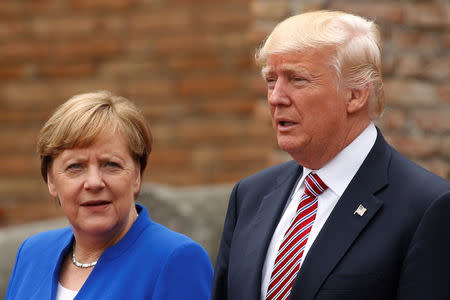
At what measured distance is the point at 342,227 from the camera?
2.59m

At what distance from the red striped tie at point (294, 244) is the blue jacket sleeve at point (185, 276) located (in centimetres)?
30

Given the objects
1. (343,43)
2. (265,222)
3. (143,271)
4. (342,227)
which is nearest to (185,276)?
(143,271)

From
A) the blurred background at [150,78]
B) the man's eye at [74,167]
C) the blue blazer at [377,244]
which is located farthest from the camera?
the blurred background at [150,78]

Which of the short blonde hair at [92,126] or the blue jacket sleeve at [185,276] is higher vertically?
the short blonde hair at [92,126]

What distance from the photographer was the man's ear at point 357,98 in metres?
2.64

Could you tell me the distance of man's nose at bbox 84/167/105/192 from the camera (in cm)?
288

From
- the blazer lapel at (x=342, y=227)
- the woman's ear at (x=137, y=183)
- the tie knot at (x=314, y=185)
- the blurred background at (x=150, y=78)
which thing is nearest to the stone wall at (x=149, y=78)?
the blurred background at (x=150, y=78)

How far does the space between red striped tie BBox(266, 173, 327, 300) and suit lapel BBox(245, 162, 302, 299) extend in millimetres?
55

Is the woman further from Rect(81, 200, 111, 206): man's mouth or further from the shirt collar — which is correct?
the shirt collar

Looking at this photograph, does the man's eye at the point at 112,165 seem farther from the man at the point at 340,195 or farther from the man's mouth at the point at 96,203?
the man at the point at 340,195

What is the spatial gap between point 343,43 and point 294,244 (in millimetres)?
626

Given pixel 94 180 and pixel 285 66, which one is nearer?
pixel 285 66

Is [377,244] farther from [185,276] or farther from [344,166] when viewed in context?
[185,276]

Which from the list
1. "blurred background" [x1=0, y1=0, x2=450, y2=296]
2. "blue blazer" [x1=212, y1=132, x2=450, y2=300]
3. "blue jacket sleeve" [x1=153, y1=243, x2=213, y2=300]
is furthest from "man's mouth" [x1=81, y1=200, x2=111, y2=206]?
"blurred background" [x1=0, y1=0, x2=450, y2=296]
